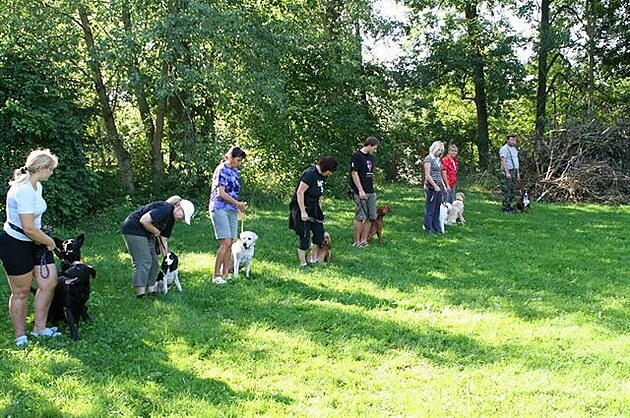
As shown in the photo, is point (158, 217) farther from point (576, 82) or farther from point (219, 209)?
point (576, 82)

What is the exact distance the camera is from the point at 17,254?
4.21m

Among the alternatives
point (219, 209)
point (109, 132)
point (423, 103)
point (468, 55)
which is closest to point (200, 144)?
point (109, 132)

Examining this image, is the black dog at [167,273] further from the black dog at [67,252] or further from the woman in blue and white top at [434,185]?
the woman in blue and white top at [434,185]

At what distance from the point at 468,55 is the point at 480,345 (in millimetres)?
16554

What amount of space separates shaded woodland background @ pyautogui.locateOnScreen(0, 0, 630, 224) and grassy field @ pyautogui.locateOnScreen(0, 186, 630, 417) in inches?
154

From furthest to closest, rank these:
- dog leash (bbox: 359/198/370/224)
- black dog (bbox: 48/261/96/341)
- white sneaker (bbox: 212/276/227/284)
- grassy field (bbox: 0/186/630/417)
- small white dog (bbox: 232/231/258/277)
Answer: dog leash (bbox: 359/198/370/224) < small white dog (bbox: 232/231/258/277) < white sneaker (bbox: 212/276/227/284) < black dog (bbox: 48/261/96/341) < grassy field (bbox: 0/186/630/417)

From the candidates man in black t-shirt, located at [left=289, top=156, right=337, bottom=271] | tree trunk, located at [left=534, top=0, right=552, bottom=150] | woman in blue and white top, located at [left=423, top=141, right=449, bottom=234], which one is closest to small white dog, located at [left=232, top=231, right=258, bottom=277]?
man in black t-shirt, located at [left=289, top=156, right=337, bottom=271]

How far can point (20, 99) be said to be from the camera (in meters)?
10.0

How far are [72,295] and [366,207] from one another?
4506 millimetres

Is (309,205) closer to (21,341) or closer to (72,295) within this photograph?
(72,295)

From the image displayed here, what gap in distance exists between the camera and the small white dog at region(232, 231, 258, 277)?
6477 millimetres

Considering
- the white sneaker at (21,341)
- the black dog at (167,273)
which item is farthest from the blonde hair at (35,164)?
the black dog at (167,273)

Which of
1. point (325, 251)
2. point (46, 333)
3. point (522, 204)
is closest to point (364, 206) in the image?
point (325, 251)

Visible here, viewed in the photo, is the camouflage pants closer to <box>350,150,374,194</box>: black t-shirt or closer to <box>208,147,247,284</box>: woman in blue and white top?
<box>350,150,374,194</box>: black t-shirt
